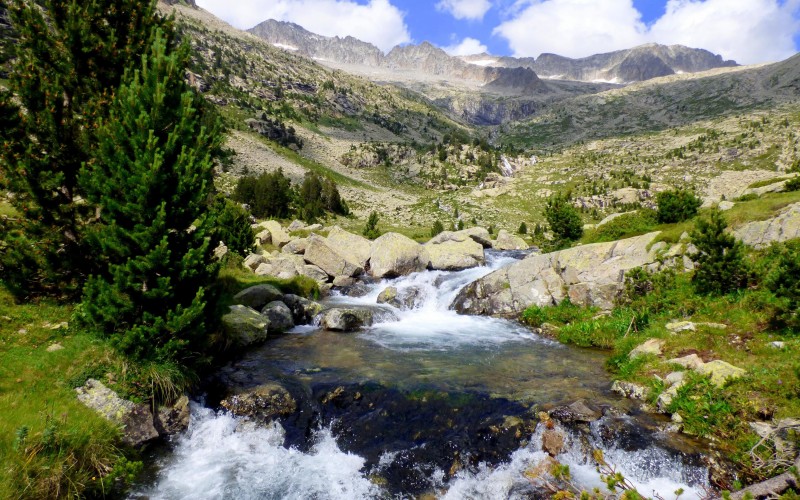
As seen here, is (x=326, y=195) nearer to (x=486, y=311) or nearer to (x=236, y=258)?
(x=236, y=258)

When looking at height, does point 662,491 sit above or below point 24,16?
below

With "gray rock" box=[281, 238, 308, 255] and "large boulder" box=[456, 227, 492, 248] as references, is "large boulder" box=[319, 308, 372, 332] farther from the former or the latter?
"large boulder" box=[456, 227, 492, 248]

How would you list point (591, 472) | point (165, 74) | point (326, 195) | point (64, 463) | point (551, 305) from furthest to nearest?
point (326, 195), point (551, 305), point (165, 74), point (591, 472), point (64, 463)

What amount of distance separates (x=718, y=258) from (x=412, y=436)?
1478 cm

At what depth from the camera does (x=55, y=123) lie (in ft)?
38.6

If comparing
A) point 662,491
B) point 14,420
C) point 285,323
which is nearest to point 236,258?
point 285,323

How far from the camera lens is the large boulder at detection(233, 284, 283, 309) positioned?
2092cm

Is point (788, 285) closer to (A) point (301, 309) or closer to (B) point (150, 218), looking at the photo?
(B) point (150, 218)

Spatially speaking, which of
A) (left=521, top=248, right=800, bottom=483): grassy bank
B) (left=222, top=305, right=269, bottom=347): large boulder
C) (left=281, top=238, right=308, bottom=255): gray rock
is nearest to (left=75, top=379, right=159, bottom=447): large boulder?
(left=222, top=305, right=269, bottom=347): large boulder

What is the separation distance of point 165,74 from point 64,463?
9.78m

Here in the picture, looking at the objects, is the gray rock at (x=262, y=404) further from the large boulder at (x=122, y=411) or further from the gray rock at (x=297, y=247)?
the gray rock at (x=297, y=247)

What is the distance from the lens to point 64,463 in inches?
→ 288

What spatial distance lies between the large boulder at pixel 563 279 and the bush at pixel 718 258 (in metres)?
3.80

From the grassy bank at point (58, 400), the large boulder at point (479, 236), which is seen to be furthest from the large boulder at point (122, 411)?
the large boulder at point (479, 236)
